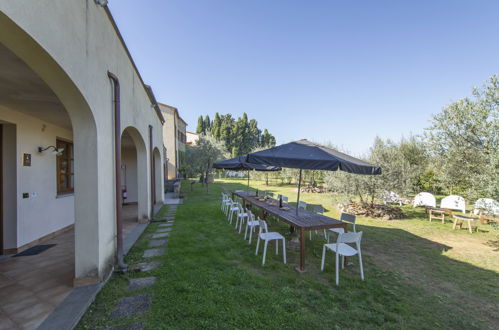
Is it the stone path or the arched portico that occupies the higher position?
the arched portico

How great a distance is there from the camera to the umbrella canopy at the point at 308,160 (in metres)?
3.69

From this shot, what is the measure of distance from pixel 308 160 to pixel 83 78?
3501 mm

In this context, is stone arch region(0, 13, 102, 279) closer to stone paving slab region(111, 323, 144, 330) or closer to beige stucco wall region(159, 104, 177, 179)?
stone paving slab region(111, 323, 144, 330)

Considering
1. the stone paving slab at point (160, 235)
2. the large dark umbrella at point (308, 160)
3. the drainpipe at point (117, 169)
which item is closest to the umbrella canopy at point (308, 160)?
the large dark umbrella at point (308, 160)

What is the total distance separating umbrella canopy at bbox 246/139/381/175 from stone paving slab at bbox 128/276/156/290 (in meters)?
2.65

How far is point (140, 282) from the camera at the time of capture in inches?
125

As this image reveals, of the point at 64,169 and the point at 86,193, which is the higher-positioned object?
the point at 64,169

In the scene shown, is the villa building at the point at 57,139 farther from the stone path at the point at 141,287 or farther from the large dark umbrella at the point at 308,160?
the large dark umbrella at the point at 308,160

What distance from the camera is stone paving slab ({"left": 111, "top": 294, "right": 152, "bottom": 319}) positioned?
97.2 inches

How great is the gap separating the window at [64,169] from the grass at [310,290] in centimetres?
283

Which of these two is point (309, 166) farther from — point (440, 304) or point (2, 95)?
point (2, 95)

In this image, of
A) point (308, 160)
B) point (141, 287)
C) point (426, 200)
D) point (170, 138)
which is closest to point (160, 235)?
point (141, 287)

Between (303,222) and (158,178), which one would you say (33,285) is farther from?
(158,178)

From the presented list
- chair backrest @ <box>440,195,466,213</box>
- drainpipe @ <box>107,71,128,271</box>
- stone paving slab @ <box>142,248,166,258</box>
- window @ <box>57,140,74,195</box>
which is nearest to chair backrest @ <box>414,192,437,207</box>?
chair backrest @ <box>440,195,466,213</box>
